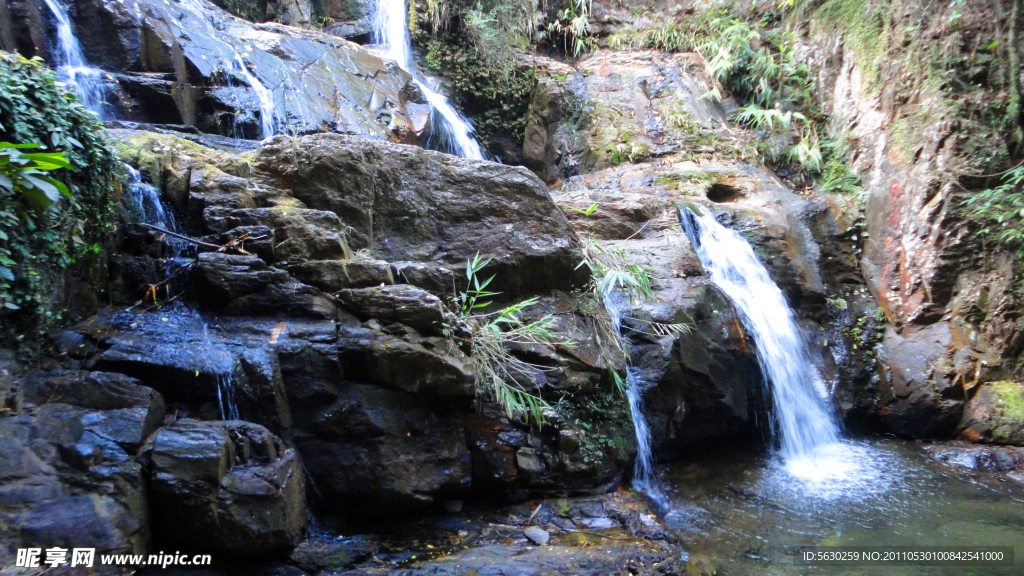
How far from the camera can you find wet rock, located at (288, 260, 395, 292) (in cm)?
421

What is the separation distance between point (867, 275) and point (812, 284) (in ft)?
3.13

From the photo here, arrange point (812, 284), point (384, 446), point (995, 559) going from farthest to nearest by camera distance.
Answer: point (812, 284)
point (995, 559)
point (384, 446)

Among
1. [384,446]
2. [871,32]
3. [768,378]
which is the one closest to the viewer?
[384,446]

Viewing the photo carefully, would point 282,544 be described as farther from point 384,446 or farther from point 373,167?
point 373,167

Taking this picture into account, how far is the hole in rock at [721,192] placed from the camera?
8.98 m

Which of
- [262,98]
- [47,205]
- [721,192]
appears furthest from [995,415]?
[262,98]

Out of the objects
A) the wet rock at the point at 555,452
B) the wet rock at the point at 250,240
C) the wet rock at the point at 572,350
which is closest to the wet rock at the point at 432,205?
the wet rock at the point at 572,350

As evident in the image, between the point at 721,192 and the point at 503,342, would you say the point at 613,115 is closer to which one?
the point at 721,192

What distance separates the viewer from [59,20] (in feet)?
21.4

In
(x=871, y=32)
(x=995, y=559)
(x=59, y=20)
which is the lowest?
(x=995, y=559)

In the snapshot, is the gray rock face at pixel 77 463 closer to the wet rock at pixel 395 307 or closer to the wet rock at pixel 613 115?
the wet rock at pixel 395 307

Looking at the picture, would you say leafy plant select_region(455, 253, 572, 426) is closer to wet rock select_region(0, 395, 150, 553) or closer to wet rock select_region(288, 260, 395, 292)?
wet rock select_region(288, 260, 395, 292)

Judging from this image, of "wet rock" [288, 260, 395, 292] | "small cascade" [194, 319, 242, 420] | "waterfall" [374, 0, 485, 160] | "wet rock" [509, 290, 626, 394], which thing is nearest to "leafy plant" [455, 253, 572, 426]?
"wet rock" [509, 290, 626, 394]

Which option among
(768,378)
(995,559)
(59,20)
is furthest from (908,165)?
Result: (59,20)
